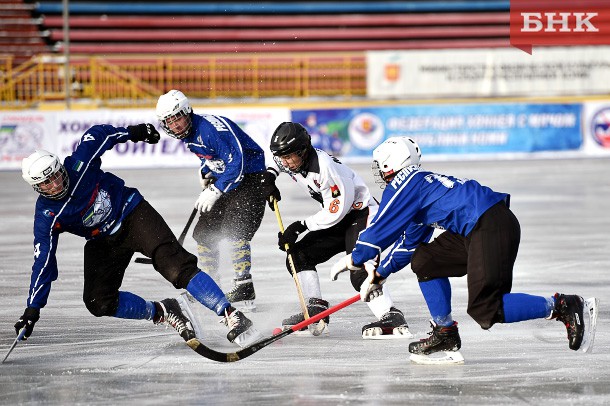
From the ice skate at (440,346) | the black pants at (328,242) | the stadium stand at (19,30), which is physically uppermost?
the stadium stand at (19,30)

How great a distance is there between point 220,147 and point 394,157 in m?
1.86

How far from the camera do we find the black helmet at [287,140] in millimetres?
6172

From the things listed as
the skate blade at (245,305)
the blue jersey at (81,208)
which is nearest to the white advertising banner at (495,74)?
the skate blade at (245,305)

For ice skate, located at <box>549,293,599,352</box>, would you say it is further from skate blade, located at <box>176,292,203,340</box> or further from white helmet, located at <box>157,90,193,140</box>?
white helmet, located at <box>157,90,193,140</box>

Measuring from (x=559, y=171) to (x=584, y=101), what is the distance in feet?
12.0

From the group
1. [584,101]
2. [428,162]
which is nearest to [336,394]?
[428,162]

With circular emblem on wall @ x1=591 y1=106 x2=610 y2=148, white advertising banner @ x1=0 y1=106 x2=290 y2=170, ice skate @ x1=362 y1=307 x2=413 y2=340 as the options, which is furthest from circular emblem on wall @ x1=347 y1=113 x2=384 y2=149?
ice skate @ x1=362 y1=307 x2=413 y2=340

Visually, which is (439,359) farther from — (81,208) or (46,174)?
(46,174)

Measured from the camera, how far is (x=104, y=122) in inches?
765

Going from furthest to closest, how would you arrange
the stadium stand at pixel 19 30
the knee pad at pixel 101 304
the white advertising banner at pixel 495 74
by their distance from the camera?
1. the stadium stand at pixel 19 30
2. the white advertising banner at pixel 495 74
3. the knee pad at pixel 101 304

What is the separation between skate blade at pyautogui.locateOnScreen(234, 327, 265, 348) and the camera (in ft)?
19.3

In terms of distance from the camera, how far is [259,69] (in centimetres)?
2150

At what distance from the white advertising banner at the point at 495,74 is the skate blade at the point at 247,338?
15855 millimetres

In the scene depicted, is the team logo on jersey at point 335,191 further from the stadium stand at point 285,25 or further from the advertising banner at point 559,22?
the stadium stand at point 285,25
